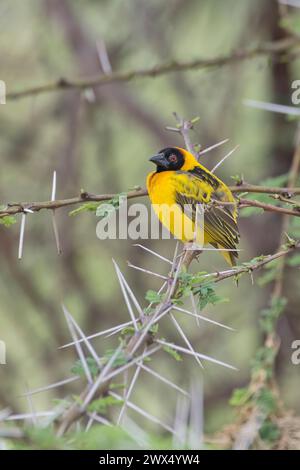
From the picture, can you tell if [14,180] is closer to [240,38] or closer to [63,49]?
[63,49]

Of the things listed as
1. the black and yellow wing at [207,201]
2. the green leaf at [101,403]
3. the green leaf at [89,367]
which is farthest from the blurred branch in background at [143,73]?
the green leaf at [101,403]

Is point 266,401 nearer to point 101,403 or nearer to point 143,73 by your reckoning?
point 101,403

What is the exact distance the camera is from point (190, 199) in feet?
13.4

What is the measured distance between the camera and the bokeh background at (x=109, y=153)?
7.77 meters

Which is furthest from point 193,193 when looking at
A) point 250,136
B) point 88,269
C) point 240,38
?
point 250,136

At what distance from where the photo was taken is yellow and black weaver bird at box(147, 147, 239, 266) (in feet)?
13.1

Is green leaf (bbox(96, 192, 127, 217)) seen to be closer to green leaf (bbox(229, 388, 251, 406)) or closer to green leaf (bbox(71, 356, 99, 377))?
green leaf (bbox(71, 356, 99, 377))

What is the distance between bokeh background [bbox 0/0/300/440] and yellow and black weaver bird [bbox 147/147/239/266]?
304 centimetres

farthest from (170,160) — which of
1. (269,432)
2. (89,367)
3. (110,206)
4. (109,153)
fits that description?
(109,153)

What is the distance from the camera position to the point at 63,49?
28.3ft

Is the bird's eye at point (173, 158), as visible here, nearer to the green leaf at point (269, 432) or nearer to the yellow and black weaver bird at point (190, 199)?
the yellow and black weaver bird at point (190, 199)

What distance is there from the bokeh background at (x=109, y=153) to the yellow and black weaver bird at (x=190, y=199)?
3.04m

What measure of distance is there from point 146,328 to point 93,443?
0.46 meters

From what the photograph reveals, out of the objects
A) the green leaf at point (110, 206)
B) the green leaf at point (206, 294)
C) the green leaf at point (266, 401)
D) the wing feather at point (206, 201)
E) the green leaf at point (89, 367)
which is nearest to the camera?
the green leaf at point (89, 367)
